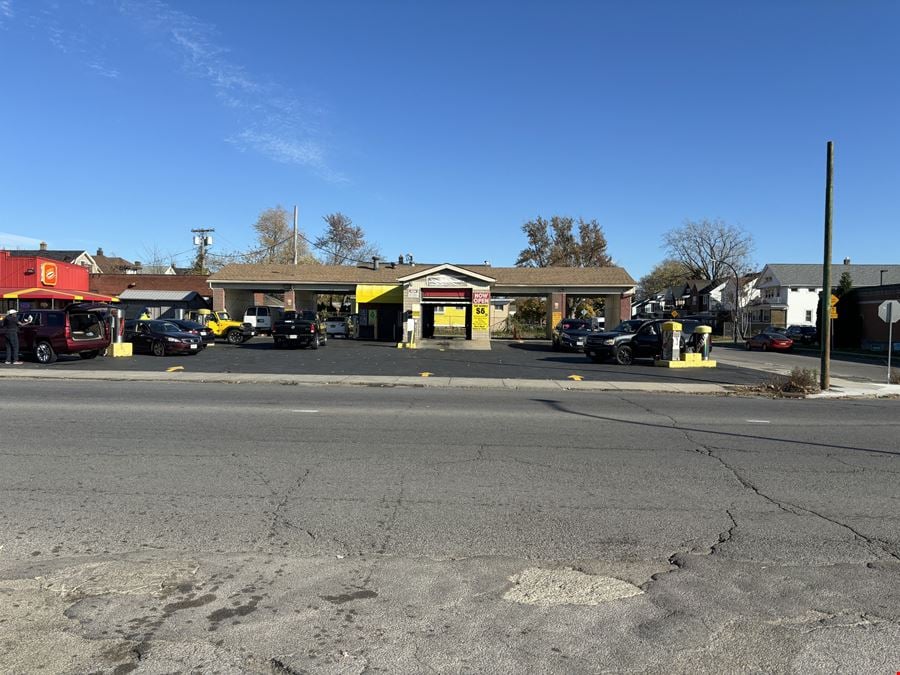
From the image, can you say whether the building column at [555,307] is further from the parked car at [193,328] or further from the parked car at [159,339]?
the parked car at [159,339]

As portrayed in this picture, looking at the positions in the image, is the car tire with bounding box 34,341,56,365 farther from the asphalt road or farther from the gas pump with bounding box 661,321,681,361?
the gas pump with bounding box 661,321,681,361

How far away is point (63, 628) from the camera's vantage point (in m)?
3.71

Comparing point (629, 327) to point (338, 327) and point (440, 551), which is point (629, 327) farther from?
point (338, 327)

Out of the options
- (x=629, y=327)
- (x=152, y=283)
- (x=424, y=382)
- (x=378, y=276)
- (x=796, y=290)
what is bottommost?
(x=424, y=382)

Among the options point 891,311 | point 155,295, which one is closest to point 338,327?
point 155,295

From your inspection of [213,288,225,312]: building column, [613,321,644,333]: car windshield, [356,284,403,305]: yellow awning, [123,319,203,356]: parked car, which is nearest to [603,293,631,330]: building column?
[356,284,403,305]: yellow awning

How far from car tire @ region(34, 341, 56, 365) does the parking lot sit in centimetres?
32

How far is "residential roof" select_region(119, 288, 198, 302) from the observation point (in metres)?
52.7

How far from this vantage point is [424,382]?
59.1 feet

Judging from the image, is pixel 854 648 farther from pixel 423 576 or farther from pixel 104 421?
pixel 104 421

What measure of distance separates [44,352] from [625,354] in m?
20.6

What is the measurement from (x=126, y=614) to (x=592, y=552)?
3.22 meters

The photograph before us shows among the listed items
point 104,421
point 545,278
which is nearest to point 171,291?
point 545,278

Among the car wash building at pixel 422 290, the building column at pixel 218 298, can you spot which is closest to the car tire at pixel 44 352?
the car wash building at pixel 422 290
